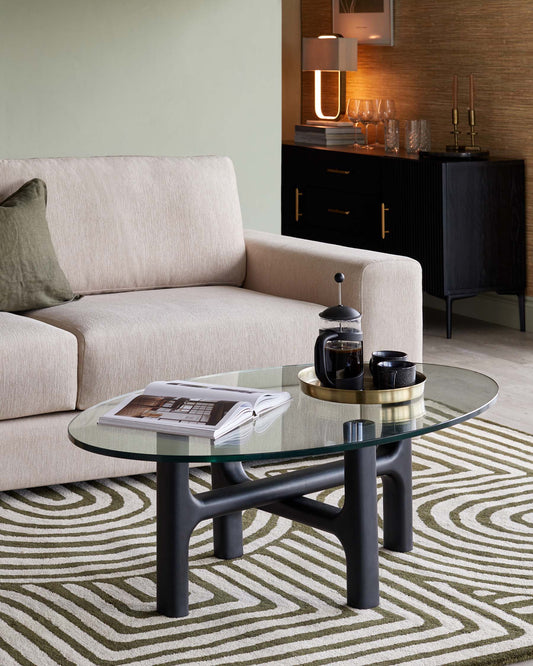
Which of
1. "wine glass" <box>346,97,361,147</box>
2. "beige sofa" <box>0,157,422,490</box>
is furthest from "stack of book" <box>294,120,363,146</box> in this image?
"beige sofa" <box>0,157,422,490</box>

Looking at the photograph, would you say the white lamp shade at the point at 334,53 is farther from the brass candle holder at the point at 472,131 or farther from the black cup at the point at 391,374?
the black cup at the point at 391,374

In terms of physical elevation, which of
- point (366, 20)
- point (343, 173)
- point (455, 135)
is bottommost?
point (343, 173)

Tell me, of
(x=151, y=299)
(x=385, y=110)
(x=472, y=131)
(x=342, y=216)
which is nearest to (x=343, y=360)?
(x=151, y=299)

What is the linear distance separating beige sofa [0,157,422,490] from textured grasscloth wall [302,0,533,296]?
1.80m

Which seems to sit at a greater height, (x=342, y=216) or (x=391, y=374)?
(x=342, y=216)

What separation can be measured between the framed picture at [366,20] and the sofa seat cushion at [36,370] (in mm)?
3677

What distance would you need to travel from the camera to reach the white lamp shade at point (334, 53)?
6020 mm

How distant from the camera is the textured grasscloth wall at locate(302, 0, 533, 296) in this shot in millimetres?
5125

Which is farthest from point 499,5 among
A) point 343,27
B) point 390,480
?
point 390,480

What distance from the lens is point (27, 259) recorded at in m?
3.29

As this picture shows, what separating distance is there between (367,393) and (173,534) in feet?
1.59

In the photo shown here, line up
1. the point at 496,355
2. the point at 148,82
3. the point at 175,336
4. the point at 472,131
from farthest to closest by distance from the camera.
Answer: the point at 472,131 → the point at 496,355 → the point at 148,82 → the point at 175,336

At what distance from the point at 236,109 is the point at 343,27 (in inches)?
86.3

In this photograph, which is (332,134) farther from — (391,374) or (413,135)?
(391,374)
